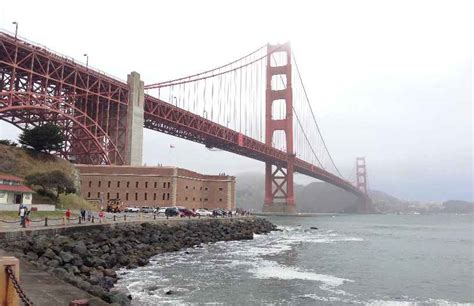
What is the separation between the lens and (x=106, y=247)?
81.3 ft

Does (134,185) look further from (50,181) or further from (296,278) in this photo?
(296,278)

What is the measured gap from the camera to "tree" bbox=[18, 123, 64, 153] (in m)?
43.7

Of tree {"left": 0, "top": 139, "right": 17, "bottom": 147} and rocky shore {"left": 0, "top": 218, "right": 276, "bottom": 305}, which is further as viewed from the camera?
tree {"left": 0, "top": 139, "right": 17, "bottom": 147}

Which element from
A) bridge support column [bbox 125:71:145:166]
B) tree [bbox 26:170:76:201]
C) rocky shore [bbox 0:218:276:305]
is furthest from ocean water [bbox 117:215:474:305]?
bridge support column [bbox 125:71:145:166]

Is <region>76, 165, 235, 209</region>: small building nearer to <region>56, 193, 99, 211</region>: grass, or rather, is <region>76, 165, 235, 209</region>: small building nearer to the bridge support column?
the bridge support column

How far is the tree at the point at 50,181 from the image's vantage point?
123 ft

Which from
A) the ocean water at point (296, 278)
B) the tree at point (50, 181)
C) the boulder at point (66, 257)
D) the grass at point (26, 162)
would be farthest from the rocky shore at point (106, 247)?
the grass at point (26, 162)

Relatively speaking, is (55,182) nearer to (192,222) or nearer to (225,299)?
(192,222)

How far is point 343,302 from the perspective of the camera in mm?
17891

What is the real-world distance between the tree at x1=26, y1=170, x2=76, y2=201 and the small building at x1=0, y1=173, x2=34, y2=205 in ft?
8.74

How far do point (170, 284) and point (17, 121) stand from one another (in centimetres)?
4228

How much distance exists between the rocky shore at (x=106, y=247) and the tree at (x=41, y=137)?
1613 centimetres

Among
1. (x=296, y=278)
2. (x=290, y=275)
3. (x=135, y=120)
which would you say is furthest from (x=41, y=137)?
(x=296, y=278)

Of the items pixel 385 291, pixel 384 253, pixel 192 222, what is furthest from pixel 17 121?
pixel 385 291
